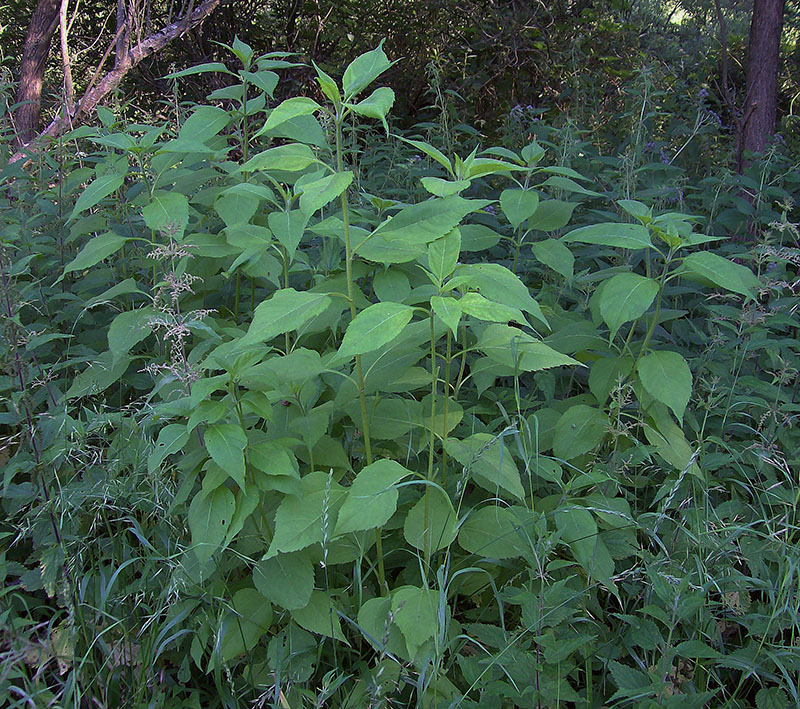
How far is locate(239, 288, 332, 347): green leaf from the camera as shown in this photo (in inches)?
60.0

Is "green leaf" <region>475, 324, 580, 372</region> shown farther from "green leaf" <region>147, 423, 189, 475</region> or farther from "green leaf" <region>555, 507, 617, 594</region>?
"green leaf" <region>147, 423, 189, 475</region>

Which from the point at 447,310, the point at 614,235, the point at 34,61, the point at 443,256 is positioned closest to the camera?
the point at 447,310

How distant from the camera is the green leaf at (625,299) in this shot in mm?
1876

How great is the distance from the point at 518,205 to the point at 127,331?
1414 millimetres

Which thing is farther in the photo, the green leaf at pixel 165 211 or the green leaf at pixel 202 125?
the green leaf at pixel 202 125

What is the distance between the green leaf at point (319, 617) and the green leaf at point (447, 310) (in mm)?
765

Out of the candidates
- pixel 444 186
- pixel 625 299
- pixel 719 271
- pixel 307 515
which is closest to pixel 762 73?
pixel 719 271

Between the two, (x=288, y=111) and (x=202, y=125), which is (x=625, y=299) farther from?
(x=202, y=125)

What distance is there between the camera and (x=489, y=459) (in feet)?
5.65

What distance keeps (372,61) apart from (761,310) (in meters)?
1.67

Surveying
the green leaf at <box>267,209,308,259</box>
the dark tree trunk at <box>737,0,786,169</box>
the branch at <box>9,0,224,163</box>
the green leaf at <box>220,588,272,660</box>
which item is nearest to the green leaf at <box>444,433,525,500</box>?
the green leaf at <box>220,588,272,660</box>

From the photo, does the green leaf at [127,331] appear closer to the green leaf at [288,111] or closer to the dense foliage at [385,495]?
the dense foliage at [385,495]

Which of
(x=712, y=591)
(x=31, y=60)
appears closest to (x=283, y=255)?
(x=712, y=591)

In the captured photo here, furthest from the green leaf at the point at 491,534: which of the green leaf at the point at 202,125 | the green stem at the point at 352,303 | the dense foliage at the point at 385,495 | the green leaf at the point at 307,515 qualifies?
the green leaf at the point at 202,125
